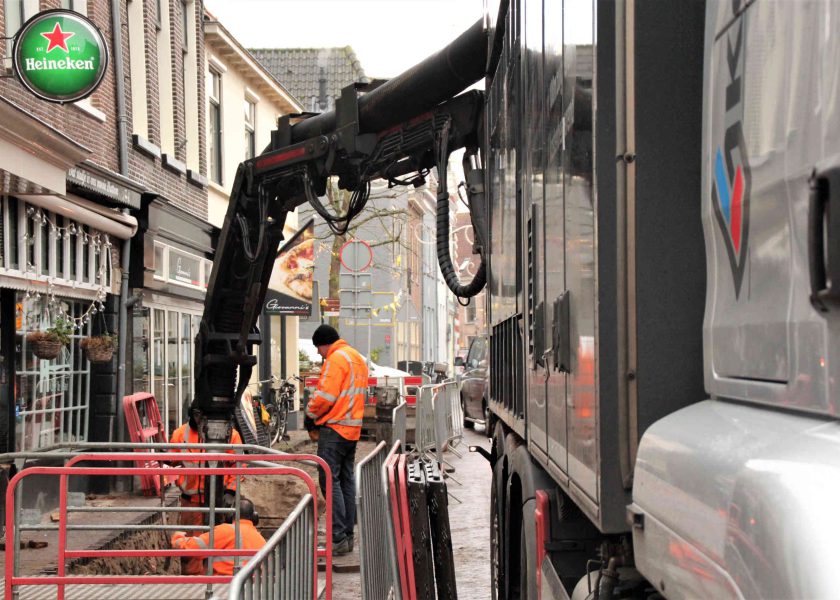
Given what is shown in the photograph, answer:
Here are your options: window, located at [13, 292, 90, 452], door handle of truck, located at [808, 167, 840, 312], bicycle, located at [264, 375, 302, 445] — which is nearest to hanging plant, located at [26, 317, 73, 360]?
window, located at [13, 292, 90, 452]

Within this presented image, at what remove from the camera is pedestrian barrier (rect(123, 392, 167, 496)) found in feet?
44.8

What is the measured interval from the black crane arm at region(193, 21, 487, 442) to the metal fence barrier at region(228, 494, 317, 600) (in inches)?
132

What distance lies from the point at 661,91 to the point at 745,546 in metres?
1.40

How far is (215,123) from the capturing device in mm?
22844

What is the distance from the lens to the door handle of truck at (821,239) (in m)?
1.72

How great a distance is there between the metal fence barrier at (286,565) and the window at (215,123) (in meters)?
17.2

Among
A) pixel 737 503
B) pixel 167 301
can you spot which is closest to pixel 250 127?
pixel 167 301

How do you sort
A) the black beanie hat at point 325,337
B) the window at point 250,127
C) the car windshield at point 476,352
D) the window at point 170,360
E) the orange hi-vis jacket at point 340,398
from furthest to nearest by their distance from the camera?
the car windshield at point 476,352, the window at point 250,127, the window at point 170,360, the black beanie hat at point 325,337, the orange hi-vis jacket at point 340,398

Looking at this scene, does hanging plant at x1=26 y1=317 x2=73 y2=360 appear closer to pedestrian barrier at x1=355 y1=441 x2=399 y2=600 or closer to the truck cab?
pedestrian barrier at x1=355 y1=441 x2=399 y2=600

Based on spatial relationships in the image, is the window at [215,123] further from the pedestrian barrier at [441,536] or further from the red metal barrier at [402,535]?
the red metal barrier at [402,535]

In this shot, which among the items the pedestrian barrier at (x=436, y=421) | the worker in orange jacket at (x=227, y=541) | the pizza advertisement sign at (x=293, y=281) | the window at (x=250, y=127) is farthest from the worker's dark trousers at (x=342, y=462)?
the pizza advertisement sign at (x=293, y=281)

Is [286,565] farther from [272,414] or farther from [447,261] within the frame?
[272,414]

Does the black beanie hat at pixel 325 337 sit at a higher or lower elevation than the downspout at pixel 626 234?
lower

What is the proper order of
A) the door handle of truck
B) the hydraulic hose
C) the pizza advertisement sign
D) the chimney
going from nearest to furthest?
the door handle of truck < the hydraulic hose < the pizza advertisement sign < the chimney
